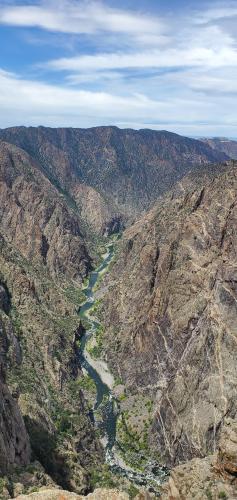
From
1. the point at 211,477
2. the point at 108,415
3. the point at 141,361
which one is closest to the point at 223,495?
the point at 211,477

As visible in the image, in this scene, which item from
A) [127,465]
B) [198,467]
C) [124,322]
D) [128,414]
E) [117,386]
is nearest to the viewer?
[198,467]

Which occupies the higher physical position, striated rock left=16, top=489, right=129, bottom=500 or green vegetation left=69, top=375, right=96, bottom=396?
striated rock left=16, top=489, right=129, bottom=500

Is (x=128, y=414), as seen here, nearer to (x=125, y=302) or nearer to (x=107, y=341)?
(x=107, y=341)

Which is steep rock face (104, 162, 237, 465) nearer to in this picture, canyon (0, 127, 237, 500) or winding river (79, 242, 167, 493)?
canyon (0, 127, 237, 500)

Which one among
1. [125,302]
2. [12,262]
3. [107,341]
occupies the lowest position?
[107,341]

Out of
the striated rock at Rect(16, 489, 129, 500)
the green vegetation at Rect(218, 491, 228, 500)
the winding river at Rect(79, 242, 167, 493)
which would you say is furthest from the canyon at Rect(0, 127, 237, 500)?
the striated rock at Rect(16, 489, 129, 500)

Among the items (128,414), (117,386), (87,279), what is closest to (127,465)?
(128,414)

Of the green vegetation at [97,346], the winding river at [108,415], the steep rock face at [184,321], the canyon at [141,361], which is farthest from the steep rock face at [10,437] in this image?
the green vegetation at [97,346]
